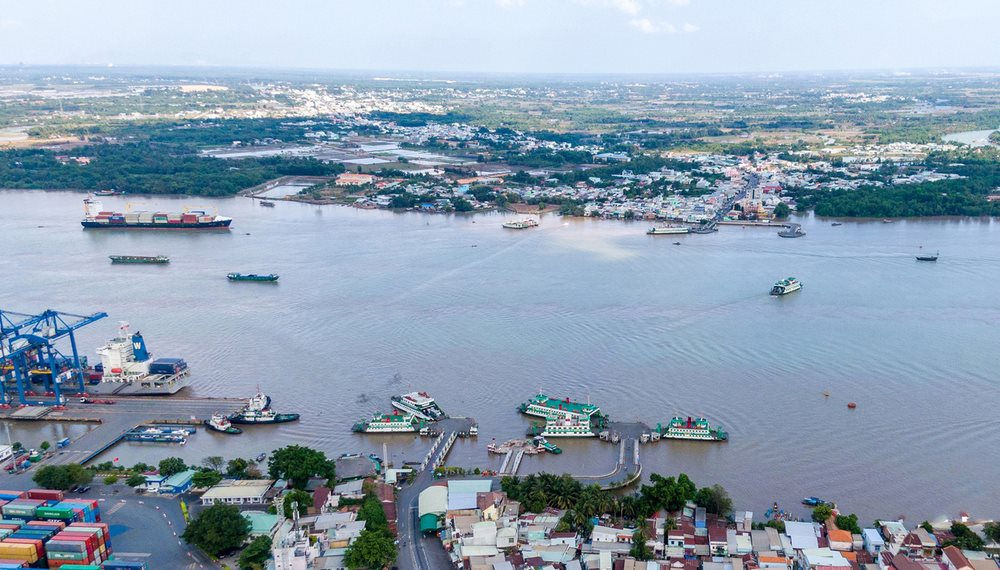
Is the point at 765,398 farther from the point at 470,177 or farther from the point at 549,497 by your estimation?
→ the point at 470,177

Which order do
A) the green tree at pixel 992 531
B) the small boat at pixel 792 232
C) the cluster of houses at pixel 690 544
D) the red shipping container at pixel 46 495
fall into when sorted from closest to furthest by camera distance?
the cluster of houses at pixel 690 544, the green tree at pixel 992 531, the red shipping container at pixel 46 495, the small boat at pixel 792 232

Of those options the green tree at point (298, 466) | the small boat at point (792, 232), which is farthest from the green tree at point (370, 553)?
the small boat at point (792, 232)

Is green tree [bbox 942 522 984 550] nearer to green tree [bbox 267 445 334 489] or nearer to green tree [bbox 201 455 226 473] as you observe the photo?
green tree [bbox 267 445 334 489]

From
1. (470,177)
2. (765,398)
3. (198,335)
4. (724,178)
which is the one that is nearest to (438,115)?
(470,177)

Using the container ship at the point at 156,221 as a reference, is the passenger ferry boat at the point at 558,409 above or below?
below

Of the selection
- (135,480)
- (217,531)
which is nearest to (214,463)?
(135,480)

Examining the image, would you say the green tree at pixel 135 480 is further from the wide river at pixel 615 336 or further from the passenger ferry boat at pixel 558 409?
the passenger ferry boat at pixel 558 409

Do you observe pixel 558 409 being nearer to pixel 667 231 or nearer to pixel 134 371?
pixel 134 371
